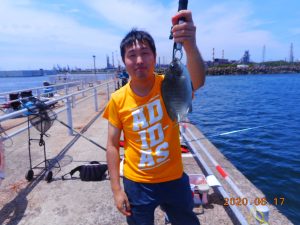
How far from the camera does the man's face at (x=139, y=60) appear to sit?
2.03m

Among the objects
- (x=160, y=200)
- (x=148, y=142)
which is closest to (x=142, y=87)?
(x=148, y=142)

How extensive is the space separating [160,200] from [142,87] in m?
0.91

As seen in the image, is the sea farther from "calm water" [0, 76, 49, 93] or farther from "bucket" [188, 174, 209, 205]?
"calm water" [0, 76, 49, 93]

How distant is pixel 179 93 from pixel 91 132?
594 centimetres

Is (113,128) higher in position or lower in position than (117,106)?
lower

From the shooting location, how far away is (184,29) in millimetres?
1837

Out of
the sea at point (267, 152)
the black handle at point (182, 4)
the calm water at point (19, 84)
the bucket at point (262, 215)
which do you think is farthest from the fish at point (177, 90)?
the calm water at point (19, 84)

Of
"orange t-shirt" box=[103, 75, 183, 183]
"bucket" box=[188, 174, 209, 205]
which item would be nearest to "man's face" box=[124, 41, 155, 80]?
"orange t-shirt" box=[103, 75, 183, 183]

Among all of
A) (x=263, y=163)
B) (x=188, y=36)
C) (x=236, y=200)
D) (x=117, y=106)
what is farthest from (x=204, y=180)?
(x=263, y=163)

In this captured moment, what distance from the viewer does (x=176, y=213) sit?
7.00 feet

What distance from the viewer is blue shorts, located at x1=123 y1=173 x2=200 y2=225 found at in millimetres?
2078

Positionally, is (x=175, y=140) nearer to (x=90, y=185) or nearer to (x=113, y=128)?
(x=113, y=128)

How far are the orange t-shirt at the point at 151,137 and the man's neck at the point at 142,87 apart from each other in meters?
0.03

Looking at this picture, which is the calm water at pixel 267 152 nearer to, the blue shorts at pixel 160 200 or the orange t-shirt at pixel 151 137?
the blue shorts at pixel 160 200
